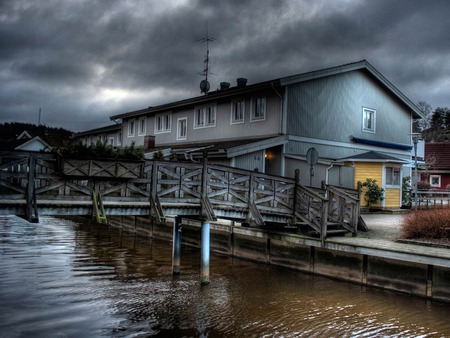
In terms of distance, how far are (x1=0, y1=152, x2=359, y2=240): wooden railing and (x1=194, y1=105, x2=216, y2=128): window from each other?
12.6 meters

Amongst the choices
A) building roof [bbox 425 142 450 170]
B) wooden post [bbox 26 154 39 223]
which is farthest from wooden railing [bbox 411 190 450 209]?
building roof [bbox 425 142 450 170]

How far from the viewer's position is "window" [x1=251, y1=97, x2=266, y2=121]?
2447cm

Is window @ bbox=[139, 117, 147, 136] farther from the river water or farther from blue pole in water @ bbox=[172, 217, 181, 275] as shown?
blue pole in water @ bbox=[172, 217, 181, 275]

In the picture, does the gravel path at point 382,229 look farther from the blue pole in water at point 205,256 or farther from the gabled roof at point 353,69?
the gabled roof at point 353,69

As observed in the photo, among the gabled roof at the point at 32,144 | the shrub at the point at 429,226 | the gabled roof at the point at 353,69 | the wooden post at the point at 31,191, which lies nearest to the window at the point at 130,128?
the gabled roof at the point at 32,144

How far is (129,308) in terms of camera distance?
10961 mm

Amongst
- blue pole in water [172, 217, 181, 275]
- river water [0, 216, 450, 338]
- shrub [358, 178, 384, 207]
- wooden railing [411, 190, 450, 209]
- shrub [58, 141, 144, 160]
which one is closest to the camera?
river water [0, 216, 450, 338]

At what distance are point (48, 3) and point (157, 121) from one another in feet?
44.0

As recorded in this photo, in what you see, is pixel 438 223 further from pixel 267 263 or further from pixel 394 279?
pixel 267 263

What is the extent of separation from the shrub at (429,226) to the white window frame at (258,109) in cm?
1144

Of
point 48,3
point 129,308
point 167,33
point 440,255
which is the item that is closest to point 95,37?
point 167,33

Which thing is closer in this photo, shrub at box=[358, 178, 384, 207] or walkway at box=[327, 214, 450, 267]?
walkway at box=[327, 214, 450, 267]

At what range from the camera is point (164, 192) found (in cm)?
1298

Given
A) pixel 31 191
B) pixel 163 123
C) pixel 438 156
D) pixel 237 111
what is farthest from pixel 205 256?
pixel 438 156
